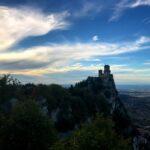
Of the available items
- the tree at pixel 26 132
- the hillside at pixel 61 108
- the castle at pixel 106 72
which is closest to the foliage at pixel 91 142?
the hillside at pixel 61 108

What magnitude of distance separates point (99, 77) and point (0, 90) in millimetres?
63316

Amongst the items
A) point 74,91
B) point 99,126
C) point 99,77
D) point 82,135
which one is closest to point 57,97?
Result: point 74,91

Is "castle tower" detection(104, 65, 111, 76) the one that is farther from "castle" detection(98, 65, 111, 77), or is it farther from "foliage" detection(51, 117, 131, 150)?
"foliage" detection(51, 117, 131, 150)

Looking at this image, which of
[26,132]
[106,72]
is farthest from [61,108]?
[106,72]

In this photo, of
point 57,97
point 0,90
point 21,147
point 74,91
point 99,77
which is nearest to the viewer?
point 21,147

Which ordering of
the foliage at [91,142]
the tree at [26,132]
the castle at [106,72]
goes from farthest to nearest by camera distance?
the castle at [106,72]
the tree at [26,132]
the foliage at [91,142]

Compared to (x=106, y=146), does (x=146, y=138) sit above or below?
below

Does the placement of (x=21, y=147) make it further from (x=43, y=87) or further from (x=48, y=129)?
(x=43, y=87)

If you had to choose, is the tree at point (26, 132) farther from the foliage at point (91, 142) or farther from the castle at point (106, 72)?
the castle at point (106, 72)

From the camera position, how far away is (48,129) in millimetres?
60375

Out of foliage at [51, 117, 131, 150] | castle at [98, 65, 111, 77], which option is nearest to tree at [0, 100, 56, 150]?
foliage at [51, 117, 131, 150]

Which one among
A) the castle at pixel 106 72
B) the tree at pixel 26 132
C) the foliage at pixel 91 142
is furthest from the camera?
the castle at pixel 106 72

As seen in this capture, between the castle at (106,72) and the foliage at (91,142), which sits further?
the castle at (106,72)

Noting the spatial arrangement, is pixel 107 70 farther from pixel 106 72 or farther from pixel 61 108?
pixel 61 108
